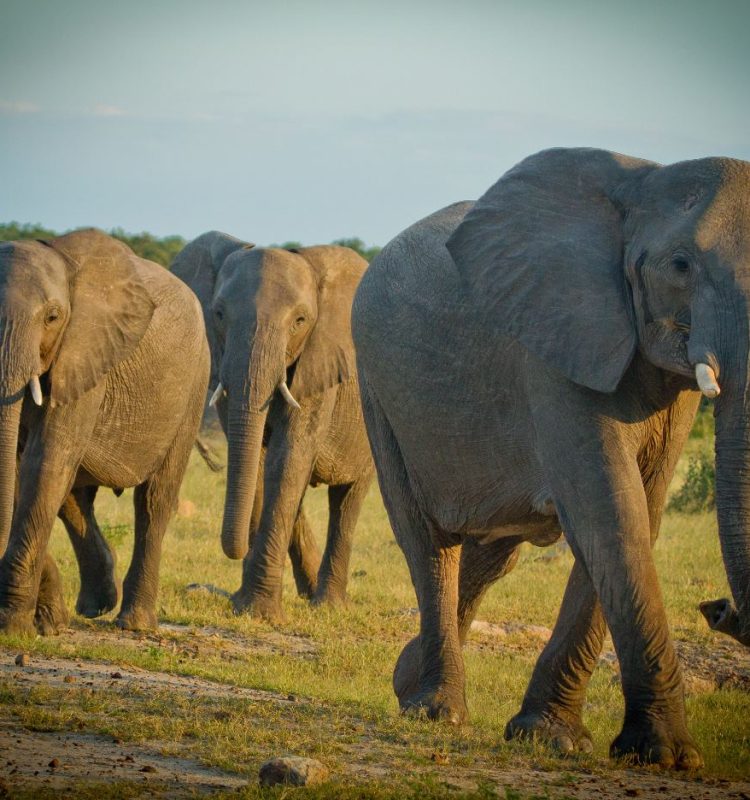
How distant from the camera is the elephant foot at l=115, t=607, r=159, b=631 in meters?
10.3

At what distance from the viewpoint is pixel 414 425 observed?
304 inches

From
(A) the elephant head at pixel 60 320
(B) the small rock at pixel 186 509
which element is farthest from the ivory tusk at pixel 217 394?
(B) the small rock at pixel 186 509

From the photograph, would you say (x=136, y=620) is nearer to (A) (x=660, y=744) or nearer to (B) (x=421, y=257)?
(B) (x=421, y=257)

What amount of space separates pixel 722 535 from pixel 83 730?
2.53 m

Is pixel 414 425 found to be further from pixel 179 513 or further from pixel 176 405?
pixel 179 513

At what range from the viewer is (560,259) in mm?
6480

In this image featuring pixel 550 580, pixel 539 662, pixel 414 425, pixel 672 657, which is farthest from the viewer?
pixel 550 580

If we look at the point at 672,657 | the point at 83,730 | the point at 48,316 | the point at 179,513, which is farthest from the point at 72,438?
the point at 179,513

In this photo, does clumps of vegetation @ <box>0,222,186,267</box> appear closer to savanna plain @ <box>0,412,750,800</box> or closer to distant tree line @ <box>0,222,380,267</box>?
distant tree line @ <box>0,222,380,267</box>

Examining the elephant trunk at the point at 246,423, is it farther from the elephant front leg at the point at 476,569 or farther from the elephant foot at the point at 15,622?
the elephant front leg at the point at 476,569

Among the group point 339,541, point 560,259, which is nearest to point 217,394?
point 339,541

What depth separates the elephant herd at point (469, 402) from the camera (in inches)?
235

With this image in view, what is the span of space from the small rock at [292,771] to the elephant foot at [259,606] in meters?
5.71

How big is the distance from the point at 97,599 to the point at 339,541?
7.69 feet
